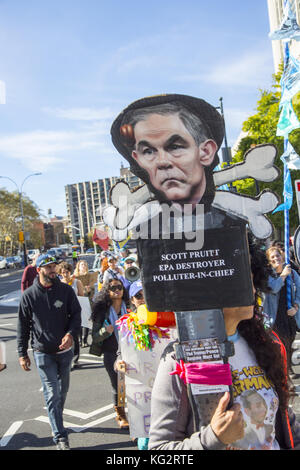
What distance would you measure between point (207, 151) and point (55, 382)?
3.12 metres

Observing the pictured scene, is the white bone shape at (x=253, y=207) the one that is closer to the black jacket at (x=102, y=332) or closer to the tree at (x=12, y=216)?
the black jacket at (x=102, y=332)

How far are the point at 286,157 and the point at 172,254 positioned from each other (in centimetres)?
353

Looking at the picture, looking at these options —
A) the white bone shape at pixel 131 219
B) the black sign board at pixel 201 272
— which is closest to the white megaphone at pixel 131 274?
the white bone shape at pixel 131 219

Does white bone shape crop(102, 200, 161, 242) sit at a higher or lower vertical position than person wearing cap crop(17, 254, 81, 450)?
higher

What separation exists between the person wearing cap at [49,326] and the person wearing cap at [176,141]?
106 inches

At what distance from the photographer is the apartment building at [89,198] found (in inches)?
85.4

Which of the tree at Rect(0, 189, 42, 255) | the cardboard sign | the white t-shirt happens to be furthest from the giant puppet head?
the tree at Rect(0, 189, 42, 255)

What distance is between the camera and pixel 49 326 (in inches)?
167

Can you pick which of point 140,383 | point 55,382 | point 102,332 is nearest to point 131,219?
→ point 140,383

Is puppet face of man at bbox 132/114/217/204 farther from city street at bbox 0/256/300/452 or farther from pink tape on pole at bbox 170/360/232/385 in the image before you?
city street at bbox 0/256/300/452

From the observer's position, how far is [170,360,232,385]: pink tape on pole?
5.50 ft
